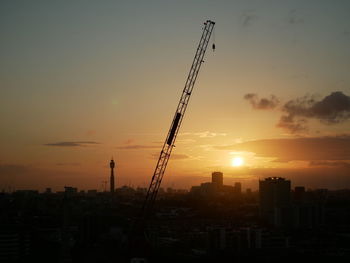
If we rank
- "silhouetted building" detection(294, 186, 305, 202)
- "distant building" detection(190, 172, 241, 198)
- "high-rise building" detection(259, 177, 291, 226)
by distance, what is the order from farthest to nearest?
"distant building" detection(190, 172, 241, 198), "silhouetted building" detection(294, 186, 305, 202), "high-rise building" detection(259, 177, 291, 226)

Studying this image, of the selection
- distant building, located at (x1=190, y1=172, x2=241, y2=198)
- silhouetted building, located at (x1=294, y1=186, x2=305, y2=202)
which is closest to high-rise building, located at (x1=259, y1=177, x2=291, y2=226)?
silhouetted building, located at (x1=294, y1=186, x2=305, y2=202)

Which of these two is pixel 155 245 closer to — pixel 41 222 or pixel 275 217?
pixel 41 222

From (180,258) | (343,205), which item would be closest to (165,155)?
(180,258)

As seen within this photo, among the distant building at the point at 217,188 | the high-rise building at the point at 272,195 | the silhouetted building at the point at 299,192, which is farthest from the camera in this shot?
the distant building at the point at 217,188

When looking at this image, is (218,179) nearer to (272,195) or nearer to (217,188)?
(217,188)

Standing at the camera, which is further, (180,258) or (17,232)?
(17,232)

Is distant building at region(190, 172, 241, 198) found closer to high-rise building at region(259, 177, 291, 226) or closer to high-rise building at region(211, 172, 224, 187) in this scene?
high-rise building at region(211, 172, 224, 187)

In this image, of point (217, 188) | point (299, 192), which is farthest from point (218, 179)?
point (299, 192)

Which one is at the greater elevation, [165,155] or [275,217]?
[165,155]

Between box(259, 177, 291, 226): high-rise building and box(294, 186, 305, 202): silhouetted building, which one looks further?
A: box(294, 186, 305, 202): silhouetted building

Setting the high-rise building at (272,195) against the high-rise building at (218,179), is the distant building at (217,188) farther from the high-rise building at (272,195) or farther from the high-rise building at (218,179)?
the high-rise building at (272,195)

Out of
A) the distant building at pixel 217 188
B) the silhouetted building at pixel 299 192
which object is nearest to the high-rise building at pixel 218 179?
the distant building at pixel 217 188
